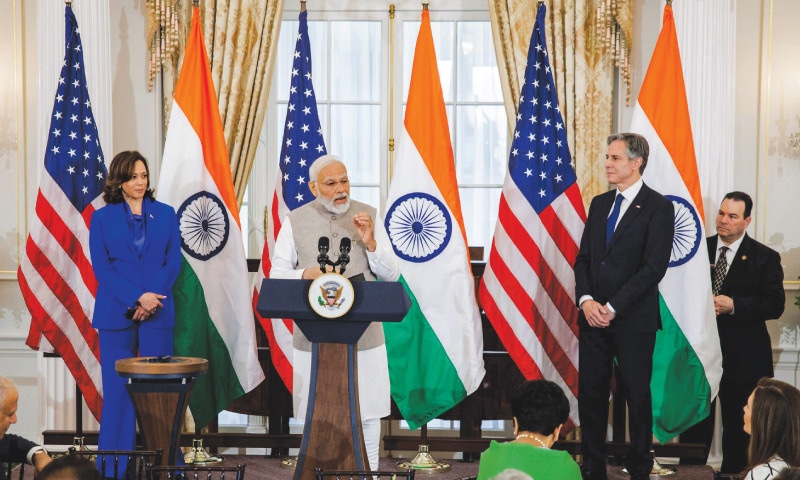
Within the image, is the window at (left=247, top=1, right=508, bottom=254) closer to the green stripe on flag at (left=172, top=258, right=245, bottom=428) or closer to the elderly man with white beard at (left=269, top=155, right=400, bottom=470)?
the green stripe on flag at (left=172, top=258, right=245, bottom=428)

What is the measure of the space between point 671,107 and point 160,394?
2817mm

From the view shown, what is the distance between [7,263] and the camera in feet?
20.2

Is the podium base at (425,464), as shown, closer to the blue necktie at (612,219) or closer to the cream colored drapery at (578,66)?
the blue necktie at (612,219)

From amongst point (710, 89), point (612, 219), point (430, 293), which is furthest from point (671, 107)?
point (430, 293)

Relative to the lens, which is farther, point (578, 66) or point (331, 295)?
point (578, 66)

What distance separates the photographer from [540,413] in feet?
8.44

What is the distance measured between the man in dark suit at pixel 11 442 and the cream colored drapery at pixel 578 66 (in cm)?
396

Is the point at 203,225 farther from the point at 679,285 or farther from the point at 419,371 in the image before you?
the point at 679,285

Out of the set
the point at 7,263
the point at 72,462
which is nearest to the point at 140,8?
the point at 7,263

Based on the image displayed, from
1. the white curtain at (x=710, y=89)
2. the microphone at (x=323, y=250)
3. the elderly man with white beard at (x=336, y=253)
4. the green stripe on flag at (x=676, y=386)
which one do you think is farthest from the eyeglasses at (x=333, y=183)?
the white curtain at (x=710, y=89)

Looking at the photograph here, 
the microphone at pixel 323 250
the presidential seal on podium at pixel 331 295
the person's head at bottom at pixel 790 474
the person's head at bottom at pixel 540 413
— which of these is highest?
the microphone at pixel 323 250

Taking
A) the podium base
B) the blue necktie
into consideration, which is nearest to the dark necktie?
the blue necktie

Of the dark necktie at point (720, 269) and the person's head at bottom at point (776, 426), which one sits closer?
the person's head at bottom at point (776, 426)

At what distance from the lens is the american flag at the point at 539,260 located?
483cm
